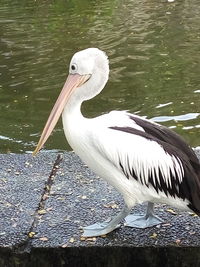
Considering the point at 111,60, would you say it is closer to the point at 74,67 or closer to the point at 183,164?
the point at 74,67

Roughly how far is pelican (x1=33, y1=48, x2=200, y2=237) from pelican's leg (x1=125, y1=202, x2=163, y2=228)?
0.13 meters

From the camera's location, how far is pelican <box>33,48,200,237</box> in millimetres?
2486

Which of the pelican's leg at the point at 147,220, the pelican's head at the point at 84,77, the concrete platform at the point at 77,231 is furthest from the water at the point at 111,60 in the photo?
the pelican's head at the point at 84,77

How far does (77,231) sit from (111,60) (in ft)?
15.0

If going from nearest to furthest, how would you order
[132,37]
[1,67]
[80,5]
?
[1,67] < [132,37] < [80,5]

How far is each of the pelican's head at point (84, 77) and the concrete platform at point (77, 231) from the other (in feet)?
1.57

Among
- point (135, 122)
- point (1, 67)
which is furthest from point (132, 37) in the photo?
point (135, 122)

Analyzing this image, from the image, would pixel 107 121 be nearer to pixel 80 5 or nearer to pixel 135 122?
pixel 135 122

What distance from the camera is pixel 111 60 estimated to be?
716cm

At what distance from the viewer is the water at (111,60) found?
5.37 m

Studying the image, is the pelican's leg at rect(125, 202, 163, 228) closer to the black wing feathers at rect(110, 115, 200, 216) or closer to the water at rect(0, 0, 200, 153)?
the black wing feathers at rect(110, 115, 200, 216)

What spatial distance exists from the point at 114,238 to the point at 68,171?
0.79 metres

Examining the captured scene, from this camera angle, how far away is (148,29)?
8734 mm

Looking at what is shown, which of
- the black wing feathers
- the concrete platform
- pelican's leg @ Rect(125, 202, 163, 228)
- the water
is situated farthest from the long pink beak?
the water
